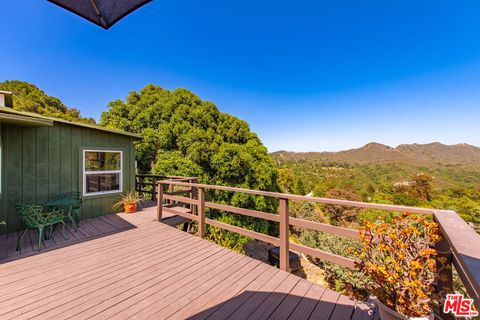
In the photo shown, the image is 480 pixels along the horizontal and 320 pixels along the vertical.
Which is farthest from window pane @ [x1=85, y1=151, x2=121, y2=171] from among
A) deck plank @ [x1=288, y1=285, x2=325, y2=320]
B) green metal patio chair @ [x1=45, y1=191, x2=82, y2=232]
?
deck plank @ [x1=288, y1=285, x2=325, y2=320]

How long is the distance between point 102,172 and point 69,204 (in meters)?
1.45

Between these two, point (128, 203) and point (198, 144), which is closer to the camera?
point (128, 203)

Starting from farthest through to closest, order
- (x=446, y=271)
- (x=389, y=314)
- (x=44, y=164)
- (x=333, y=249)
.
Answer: (x=333, y=249) < (x=44, y=164) < (x=446, y=271) < (x=389, y=314)

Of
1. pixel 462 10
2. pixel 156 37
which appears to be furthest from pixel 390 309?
pixel 462 10

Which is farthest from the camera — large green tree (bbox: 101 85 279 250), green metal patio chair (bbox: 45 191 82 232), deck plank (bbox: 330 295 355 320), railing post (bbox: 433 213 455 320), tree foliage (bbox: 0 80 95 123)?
tree foliage (bbox: 0 80 95 123)

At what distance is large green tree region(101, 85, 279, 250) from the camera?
10.4 m

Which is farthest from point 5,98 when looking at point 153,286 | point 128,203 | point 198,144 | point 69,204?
point 153,286

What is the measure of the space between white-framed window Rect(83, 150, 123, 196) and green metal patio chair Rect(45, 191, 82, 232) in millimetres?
401

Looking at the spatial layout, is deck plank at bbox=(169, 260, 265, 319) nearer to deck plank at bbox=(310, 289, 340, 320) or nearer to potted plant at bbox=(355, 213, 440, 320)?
deck plank at bbox=(310, 289, 340, 320)

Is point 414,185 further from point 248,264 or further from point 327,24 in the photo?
point 248,264

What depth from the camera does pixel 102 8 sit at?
5.50 ft

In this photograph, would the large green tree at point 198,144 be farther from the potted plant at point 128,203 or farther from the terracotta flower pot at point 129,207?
the terracotta flower pot at point 129,207

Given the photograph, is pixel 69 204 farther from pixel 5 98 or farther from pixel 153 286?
pixel 5 98

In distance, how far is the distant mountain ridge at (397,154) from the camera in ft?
282
